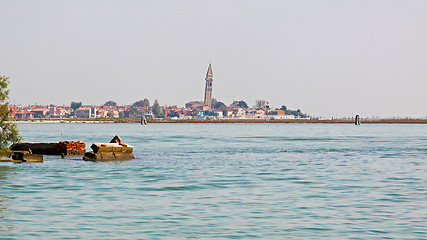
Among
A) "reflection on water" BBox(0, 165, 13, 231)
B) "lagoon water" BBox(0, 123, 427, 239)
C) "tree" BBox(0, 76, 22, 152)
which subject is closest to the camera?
"lagoon water" BBox(0, 123, 427, 239)

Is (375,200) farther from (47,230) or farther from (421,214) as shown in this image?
(47,230)

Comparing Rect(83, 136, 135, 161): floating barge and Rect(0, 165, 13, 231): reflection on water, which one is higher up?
Rect(83, 136, 135, 161): floating barge

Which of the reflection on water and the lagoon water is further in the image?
the reflection on water

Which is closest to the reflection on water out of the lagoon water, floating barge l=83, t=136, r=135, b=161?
the lagoon water

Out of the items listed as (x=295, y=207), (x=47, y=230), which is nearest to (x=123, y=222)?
(x=47, y=230)

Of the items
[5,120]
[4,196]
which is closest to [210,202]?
[4,196]

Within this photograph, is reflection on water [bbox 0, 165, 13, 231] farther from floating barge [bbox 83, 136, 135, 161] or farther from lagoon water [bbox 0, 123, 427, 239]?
floating barge [bbox 83, 136, 135, 161]

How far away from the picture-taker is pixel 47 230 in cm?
1839

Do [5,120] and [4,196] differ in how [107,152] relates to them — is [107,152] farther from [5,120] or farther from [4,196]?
[4,196]

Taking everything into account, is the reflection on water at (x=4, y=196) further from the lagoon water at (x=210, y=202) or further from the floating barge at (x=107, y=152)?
the floating barge at (x=107, y=152)

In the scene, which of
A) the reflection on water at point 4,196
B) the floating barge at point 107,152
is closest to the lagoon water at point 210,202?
the reflection on water at point 4,196

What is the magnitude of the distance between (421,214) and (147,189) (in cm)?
1310

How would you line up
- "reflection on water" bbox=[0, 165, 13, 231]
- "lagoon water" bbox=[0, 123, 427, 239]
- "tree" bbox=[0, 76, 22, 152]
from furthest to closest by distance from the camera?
"tree" bbox=[0, 76, 22, 152], "reflection on water" bbox=[0, 165, 13, 231], "lagoon water" bbox=[0, 123, 427, 239]

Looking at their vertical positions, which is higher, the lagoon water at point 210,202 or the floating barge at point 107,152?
the floating barge at point 107,152
